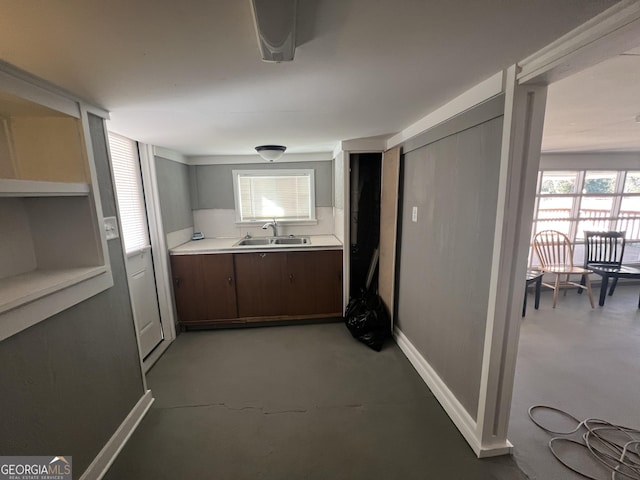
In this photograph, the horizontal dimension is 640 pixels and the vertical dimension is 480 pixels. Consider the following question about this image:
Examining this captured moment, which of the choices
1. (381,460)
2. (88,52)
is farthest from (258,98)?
(381,460)

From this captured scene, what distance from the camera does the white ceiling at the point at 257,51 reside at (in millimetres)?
756

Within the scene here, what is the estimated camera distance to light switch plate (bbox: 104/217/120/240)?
161cm

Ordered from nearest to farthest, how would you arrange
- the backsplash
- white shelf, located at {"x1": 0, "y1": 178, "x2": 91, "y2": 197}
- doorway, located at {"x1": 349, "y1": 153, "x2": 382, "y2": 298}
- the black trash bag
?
1. white shelf, located at {"x1": 0, "y1": 178, "x2": 91, "y2": 197}
2. the black trash bag
3. doorway, located at {"x1": 349, "y1": 153, "x2": 382, "y2": 298}
4. the backsplash

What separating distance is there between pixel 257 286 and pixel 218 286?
1.43 ft

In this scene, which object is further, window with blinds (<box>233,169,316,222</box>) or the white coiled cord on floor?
window with blinds (<box>233,169,316,222</box>)

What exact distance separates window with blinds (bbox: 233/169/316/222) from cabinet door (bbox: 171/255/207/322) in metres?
0.99

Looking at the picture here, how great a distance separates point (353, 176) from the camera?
10.7 ft

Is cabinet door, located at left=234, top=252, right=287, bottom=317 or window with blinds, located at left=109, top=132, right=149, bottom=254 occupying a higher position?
window with blinds, located at left=109, top=132, right=149, bottom=254

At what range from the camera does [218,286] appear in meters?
2.91

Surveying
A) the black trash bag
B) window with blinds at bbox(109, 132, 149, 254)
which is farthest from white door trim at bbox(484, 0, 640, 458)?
window with blinds at bbox(109, 132, 149, 254)

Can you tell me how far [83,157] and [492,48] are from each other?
2082mm

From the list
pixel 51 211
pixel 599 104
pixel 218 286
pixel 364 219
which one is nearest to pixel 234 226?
pixel 218 286

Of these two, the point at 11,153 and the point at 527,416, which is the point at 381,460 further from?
Answer: the point at 11,153

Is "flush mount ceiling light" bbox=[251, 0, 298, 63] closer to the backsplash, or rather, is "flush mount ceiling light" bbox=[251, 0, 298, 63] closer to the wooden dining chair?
the backsplash
